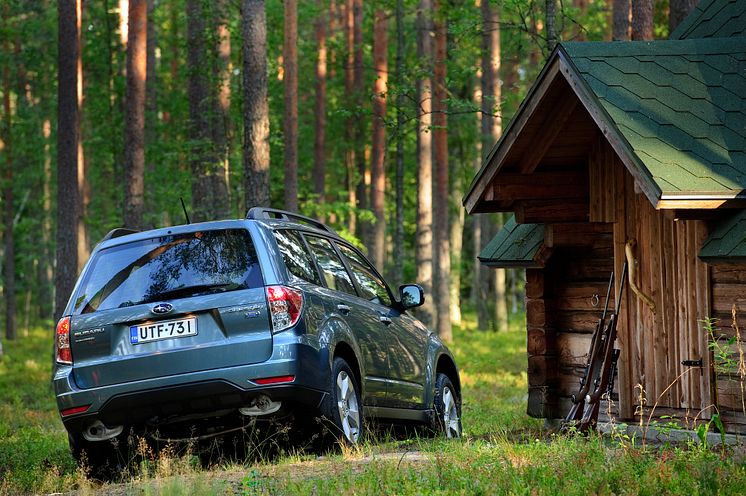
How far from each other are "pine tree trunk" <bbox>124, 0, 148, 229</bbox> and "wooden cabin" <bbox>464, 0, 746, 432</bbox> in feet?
38.6

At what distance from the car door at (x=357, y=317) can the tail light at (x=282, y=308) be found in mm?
758

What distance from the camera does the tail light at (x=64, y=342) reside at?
906 centimetres

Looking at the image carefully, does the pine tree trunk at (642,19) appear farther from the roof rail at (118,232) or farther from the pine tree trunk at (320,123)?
the pine tree trunk at (320,123)

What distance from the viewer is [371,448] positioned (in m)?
9.27

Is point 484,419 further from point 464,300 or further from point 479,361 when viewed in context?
point 464,300

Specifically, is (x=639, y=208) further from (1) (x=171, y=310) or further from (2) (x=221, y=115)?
(2) (x=221, y=115)

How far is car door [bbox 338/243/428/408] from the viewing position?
10.6 metres

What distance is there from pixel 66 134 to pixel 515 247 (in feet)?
39.7

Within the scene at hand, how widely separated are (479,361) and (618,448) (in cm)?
1719

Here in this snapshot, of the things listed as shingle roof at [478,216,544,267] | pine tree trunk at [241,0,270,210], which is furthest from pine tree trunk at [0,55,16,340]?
shingle roof at [478,216,544,267]

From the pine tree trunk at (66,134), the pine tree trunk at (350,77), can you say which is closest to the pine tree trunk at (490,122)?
the pine tree trunk at (350,77)

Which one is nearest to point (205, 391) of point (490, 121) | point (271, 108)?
point (490, 121)

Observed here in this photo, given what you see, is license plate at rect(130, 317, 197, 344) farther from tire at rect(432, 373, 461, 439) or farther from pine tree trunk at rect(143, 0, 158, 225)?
pine tree trunk at rect(143, 0, 158, 225)

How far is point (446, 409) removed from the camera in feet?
39.2
